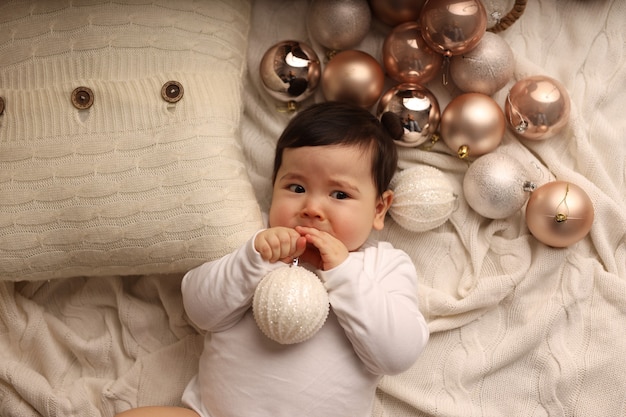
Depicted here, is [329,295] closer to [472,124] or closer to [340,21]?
[472,124]

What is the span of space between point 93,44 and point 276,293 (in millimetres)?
646

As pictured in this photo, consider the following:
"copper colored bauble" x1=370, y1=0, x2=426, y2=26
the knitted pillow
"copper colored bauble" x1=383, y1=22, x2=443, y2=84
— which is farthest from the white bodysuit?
"copper colored bauble" x1=370, y1=0, x2=426, y2=26

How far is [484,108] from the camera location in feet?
4.62

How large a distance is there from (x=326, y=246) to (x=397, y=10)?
61 centimetres

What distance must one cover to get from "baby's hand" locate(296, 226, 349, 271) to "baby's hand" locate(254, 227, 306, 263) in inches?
0.7

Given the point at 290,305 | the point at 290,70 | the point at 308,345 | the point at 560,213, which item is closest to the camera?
the point at 290,305

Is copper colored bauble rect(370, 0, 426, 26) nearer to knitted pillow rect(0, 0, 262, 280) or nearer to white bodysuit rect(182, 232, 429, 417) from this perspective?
knitted pillow rect(0, 0, 262, 280)

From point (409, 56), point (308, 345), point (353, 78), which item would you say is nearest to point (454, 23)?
point (409, 56)

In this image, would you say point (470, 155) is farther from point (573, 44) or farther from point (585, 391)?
point (585, 391)

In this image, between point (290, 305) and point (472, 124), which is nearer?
point (290, 305)

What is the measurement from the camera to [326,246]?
1.21 m

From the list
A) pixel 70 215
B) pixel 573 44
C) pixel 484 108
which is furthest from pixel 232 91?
pixel 573 44

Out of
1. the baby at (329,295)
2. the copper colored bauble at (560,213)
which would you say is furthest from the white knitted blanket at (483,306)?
the baby at (329,295)

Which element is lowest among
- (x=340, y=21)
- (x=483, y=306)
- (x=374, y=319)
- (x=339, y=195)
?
(x=483, y=306)
